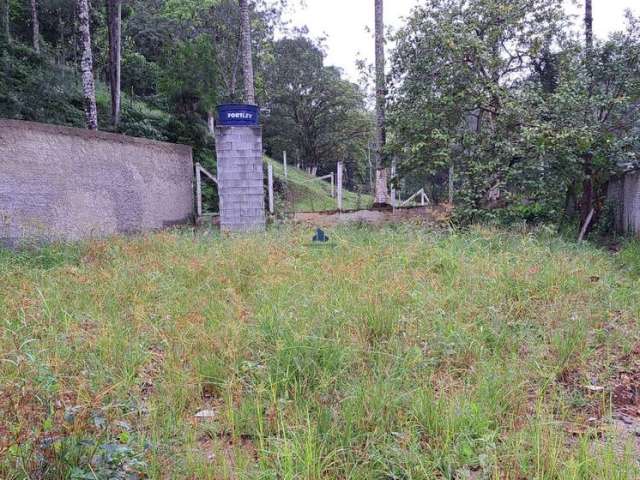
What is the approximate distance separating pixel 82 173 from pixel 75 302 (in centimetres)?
459

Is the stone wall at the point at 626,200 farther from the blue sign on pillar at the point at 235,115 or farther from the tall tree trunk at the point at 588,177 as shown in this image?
the blue sign on pillar at the point at 235,115

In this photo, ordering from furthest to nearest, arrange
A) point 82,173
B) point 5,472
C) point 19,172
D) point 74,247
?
point 82,173 < point 19,172 < point 74,247 < point 5,472

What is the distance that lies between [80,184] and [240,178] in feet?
9.81

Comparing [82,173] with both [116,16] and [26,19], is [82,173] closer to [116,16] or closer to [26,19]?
[116,16]

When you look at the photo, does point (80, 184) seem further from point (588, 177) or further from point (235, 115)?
point (588, 177)

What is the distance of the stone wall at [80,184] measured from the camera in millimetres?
6344

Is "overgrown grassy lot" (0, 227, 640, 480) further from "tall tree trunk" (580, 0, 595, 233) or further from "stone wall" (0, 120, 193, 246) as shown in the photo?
"tall tree trunk" (580, 0, 595, 233)

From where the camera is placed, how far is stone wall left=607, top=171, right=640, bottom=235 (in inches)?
281

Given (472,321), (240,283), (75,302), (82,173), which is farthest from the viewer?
(82,173)

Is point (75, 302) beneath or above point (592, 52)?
beneath

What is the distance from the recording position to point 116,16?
12023mm

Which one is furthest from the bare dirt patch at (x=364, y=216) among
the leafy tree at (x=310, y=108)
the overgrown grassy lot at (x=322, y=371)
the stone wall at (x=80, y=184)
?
the leafy tree at (x=310, y=108)

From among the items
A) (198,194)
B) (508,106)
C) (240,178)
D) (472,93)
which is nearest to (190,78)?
(198,194)

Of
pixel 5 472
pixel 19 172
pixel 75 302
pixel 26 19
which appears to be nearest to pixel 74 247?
pixel 19 172
